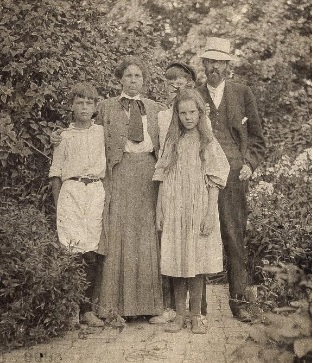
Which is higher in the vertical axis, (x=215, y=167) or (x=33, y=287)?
(x=215, y=167)

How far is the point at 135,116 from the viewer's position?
17.0ft

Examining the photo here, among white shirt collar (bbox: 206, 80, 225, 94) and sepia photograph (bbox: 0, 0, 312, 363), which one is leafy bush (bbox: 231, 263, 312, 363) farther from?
white shirt collar (bbox: 206, 80, 225, 94)

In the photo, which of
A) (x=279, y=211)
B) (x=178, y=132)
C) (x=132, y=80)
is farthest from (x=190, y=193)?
(x=279, y=211)

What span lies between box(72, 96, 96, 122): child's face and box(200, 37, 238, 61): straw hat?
896 millimetres

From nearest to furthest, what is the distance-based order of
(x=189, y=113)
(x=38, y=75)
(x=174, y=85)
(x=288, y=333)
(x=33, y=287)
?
1. (x=288, y=333)
2. (x=33, y=287)
3. (x=189, y=113)
4. (x=174, y=85)
5. (x=38, y=75)

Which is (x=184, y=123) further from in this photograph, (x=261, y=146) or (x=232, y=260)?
(x=232, y=260)

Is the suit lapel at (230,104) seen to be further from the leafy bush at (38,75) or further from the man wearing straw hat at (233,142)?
the leafy bush at (38,75)

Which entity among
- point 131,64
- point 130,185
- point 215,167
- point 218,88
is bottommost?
point 130,185

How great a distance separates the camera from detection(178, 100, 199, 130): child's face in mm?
4926

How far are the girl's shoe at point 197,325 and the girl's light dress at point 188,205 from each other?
13.3 inches

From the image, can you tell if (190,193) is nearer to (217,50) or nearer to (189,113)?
(189,113)

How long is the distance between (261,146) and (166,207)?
938 millimetres

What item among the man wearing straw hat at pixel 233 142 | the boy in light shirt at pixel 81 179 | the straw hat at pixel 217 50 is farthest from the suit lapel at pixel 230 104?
the boy in light shirt at pixel 81 179

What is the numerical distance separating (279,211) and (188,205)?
5.31 ft
